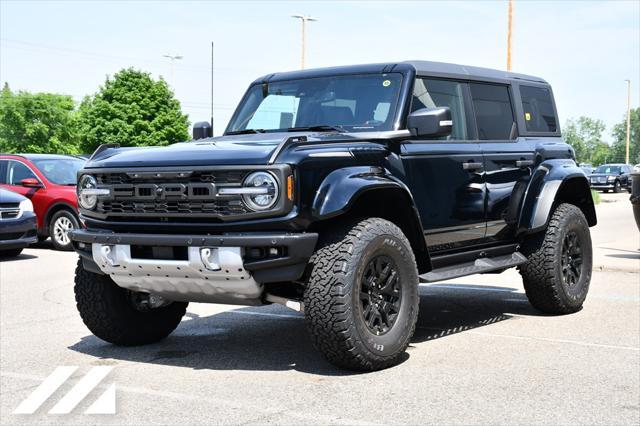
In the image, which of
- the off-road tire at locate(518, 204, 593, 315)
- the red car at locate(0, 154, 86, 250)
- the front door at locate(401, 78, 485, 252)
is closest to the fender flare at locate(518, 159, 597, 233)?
the off-road tire at locate(518, 204, 593, 315)

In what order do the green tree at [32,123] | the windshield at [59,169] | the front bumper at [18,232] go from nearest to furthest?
the front bumper at [18,232] < the windshield at [59,169] < the green tree at [32,123]

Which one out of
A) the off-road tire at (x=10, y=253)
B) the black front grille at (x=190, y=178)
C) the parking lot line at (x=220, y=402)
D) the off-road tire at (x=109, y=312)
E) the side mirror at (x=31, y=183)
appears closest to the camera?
the parking lot line at (x=220, y=402)

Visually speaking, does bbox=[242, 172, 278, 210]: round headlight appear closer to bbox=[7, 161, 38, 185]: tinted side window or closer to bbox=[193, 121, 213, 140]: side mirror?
bbox=[193, 121, 213, 140]: side mirror

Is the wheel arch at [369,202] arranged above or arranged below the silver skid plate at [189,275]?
above

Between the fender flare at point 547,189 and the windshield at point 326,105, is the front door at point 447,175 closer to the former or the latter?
the windshield at point 326,105

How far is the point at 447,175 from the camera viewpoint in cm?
712

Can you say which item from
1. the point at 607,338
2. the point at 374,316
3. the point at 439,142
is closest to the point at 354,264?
the point at 374,316

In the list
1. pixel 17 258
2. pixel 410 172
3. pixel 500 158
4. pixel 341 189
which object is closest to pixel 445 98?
pixel 500 158

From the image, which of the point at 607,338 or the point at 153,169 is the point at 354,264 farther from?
the point at 607,338

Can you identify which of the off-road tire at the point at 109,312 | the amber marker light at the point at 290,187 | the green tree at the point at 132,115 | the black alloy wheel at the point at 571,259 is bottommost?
the off-road tire at the point at 109,312

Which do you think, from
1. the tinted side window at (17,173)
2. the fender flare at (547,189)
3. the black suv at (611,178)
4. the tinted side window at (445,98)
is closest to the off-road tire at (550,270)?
the fender flare at (547,189)

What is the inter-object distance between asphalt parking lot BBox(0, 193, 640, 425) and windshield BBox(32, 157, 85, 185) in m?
7.32

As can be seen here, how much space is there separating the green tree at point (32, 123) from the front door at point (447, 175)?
357ft

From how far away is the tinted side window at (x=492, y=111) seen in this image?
795 cm
